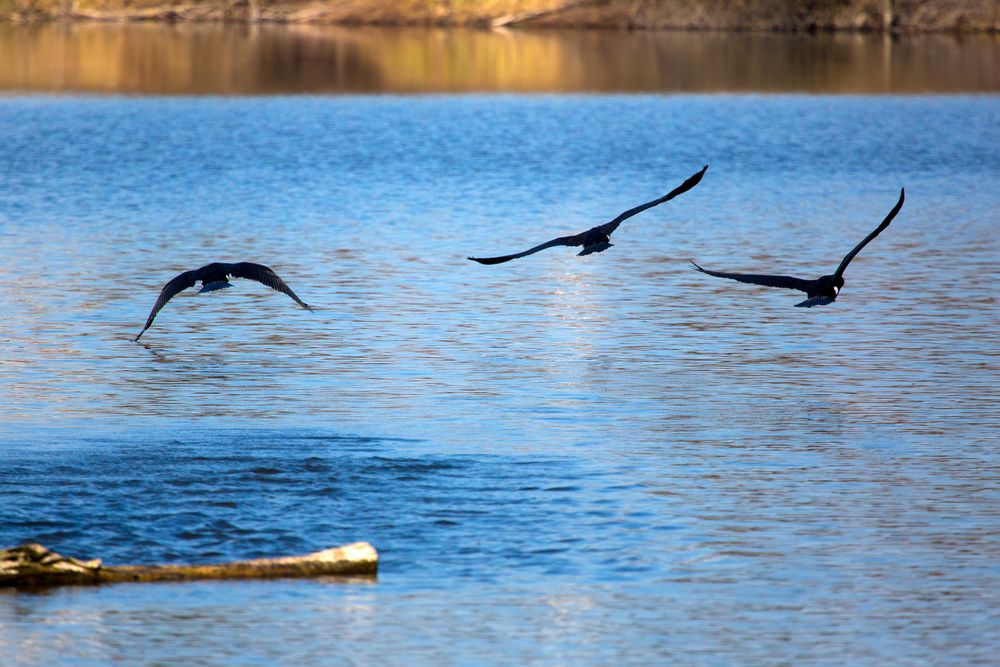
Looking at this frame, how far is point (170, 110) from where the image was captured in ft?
173

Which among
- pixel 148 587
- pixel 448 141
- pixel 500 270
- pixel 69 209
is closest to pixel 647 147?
→ pixel 448 141

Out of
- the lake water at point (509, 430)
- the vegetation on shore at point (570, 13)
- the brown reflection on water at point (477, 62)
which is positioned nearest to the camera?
the lake water at point (509, 430)

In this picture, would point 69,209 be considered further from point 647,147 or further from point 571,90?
point 571,90

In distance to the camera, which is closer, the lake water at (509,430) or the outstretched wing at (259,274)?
the lake water at (509,430)

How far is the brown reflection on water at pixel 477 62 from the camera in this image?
62312 mm

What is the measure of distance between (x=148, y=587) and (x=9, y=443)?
3520 mm

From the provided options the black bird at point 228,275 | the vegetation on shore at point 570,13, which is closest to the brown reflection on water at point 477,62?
the vegetation on shore at point 570,13

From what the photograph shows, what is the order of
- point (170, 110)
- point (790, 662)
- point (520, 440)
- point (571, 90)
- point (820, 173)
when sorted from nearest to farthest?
point (790, 662) < point (520, 440) < point (820, 173) < point (170, 110) < point (571, 90)

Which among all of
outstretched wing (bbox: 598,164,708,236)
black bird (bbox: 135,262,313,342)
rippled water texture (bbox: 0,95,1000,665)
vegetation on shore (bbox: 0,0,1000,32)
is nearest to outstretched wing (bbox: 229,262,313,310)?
black bird (bbox: 135,262,313,342)

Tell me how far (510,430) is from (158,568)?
4334mm

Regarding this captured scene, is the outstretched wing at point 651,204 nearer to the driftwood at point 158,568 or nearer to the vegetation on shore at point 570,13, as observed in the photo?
the driftwood at point 158,568

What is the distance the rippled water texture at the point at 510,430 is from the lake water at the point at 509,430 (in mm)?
38

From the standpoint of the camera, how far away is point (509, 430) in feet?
46.0

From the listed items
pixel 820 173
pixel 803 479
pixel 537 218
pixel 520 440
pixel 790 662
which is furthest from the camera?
pixel 820 173
